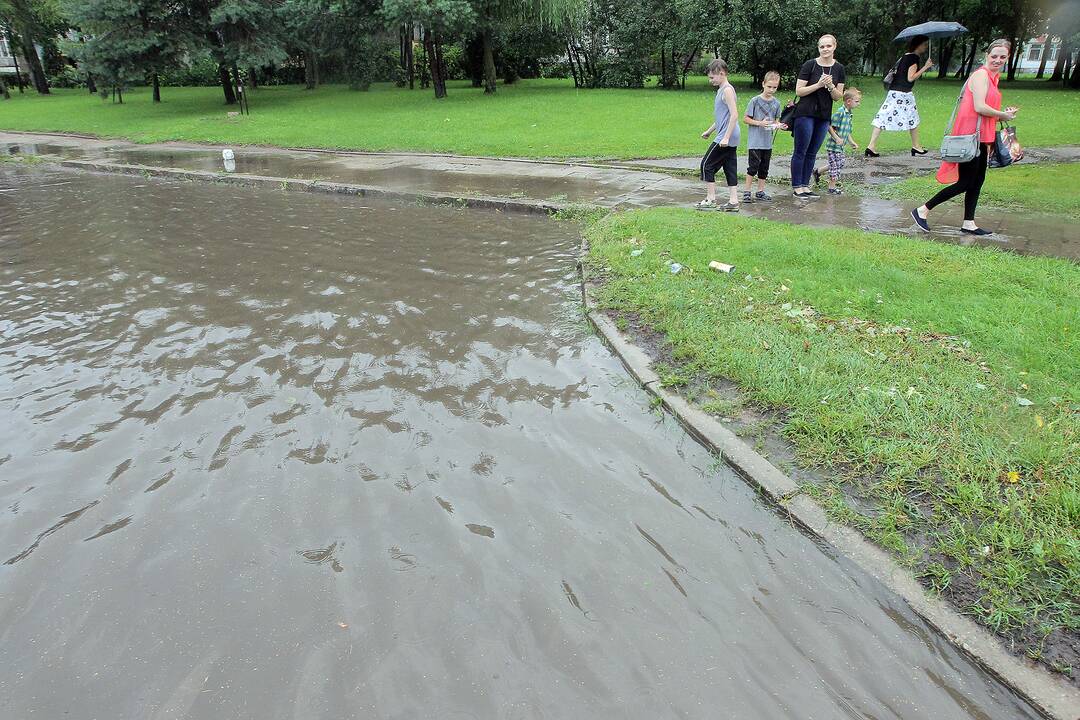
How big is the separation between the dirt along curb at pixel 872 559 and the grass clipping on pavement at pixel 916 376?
0.07 meters

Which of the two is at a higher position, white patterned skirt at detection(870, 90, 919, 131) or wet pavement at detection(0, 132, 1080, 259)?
white patterned skirt at detection(870, 90, 919, 131)

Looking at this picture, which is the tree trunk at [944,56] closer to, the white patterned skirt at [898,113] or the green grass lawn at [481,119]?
the green grass lawn at [481,119]

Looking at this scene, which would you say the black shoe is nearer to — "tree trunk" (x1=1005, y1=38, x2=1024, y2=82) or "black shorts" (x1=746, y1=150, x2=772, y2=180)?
"black shorts" (x1=746, y1=150, x2=772, y2=180)

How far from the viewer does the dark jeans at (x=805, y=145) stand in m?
8.78

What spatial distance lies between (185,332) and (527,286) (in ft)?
9.81

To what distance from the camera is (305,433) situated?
4164 millimetres

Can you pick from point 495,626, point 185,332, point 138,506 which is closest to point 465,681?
point 495,626

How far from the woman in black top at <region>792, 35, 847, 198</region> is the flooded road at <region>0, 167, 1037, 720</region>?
4813 mm

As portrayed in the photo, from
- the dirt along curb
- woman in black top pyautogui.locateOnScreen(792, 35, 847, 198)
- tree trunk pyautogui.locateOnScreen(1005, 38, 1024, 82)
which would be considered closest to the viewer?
the dirt along curb

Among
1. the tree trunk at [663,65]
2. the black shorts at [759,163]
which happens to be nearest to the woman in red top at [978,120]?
the black shorts at [759,163]

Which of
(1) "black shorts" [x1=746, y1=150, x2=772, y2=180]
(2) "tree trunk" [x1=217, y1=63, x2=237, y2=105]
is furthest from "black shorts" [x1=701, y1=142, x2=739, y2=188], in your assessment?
(2) "tree trunk" [x1=217, y1=63, x2=237, y2=105]

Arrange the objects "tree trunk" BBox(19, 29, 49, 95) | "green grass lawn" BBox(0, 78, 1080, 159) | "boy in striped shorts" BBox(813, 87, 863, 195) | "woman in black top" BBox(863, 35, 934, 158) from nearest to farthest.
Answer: "boy in striped shorts" BBox(813, 87, 863, 195), "woman in black top" BBox(863, 35, 934, 158), "green grass lawn" BBox(0, 78, 1080, 159), "tree trunk" BBox(19, 29, 49, 95)

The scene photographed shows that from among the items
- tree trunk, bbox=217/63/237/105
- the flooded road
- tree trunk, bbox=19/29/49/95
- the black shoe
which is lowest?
the flooded road

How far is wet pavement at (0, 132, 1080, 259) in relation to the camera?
753cm
